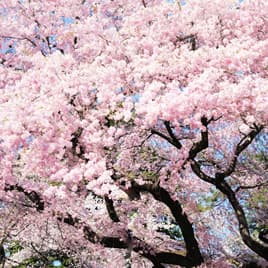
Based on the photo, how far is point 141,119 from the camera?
9531mm

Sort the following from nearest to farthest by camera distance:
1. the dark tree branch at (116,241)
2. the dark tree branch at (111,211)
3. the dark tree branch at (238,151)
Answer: the dark tree branch at (238,151) < the dark tree branch at (111,211) < the dark tree branch at (116,241)

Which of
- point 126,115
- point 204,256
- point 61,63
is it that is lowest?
point 204,256

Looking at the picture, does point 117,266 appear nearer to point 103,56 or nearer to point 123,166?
point 123,166

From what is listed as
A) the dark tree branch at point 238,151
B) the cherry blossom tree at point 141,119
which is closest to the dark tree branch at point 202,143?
the cherry blossom tree at point 141,119

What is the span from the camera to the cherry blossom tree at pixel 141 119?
8.80 m

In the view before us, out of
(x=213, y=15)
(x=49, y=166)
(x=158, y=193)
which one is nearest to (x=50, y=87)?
(x=49, y=166)

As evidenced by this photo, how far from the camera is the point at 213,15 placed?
10.5 meters

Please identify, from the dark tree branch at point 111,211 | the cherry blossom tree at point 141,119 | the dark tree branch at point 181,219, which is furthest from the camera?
the dark tree branch at point 111,211

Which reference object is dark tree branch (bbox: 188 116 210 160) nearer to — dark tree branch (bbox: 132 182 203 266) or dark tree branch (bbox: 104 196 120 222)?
dark tree branch (bbox: 132 182 203 266)

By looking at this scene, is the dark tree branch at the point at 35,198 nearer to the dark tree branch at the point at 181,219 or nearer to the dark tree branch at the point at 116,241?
the dark tree branch at the point at 116,241

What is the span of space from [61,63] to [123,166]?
2516mm

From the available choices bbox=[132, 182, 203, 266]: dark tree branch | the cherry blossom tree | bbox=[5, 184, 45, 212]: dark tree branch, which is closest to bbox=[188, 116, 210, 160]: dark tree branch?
the cherry blossom tree

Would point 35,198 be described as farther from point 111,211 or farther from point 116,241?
point 116,241

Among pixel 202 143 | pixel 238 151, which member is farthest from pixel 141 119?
pixel 238 151
